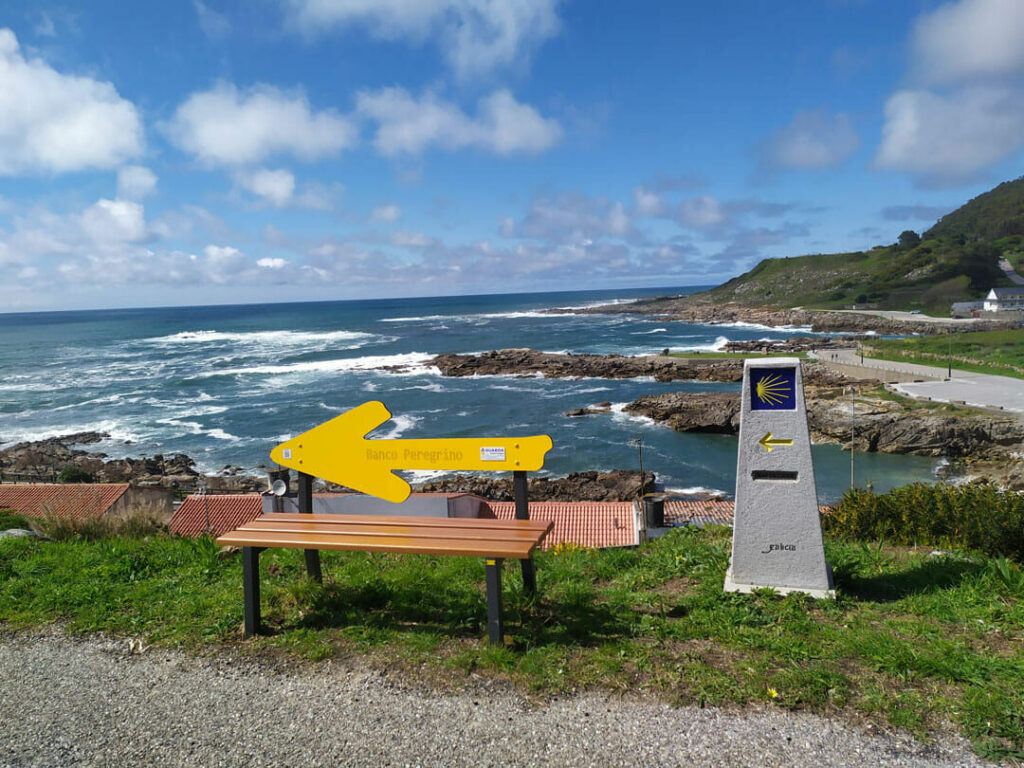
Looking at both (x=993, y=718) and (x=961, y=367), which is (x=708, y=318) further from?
(x=993, y=718)

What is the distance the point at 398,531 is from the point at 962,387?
41.0m

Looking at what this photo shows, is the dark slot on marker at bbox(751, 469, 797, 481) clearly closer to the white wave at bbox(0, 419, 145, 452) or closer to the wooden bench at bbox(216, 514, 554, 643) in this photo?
the wooden bench at bbox(216, 514, 554, 643)

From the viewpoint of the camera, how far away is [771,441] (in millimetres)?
4504

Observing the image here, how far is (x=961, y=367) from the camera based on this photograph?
42.8m

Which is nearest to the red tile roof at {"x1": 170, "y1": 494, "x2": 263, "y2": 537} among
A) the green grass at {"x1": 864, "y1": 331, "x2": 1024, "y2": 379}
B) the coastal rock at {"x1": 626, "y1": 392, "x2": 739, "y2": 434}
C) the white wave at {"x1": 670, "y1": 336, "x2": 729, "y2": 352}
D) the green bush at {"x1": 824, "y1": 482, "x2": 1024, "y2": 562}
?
the green bush at {"x1": 824, "y1": 482, "x2": 1024, "y2": 562}

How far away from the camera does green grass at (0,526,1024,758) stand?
339 centimetres

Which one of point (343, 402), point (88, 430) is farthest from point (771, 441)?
→ point (88, 430)

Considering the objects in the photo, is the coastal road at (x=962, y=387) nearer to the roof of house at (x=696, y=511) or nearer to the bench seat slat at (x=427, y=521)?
the roof of house at (x=696, y=511)

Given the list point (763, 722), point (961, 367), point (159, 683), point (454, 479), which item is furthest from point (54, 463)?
point (961, 367)

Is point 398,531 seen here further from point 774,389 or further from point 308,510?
point 774,389

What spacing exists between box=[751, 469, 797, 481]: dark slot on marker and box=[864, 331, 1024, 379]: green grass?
145ft

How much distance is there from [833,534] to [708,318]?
106056 millimetres

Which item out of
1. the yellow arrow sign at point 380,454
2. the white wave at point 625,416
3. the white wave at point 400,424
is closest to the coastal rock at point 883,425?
the white wave at point 625,416

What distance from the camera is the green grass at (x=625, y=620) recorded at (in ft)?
11.1
